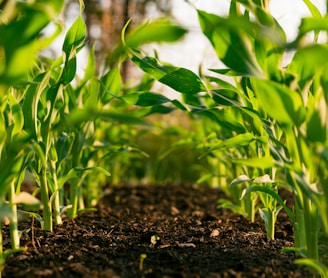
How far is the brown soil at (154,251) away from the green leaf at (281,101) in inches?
19.5

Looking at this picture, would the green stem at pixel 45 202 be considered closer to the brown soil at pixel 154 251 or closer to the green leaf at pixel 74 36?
the brown soil at pixel 154 251

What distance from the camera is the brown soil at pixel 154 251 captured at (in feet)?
5.09

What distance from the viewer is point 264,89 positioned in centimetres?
145

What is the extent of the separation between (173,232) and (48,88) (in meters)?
0.82

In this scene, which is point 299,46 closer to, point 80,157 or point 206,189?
point 80,157

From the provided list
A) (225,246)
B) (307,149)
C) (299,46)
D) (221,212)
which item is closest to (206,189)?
(221,212)

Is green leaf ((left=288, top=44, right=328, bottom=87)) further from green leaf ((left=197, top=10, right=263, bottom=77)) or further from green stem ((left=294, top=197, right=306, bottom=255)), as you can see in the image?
green stem ((left=294, top=197, right=306, bottom=255))

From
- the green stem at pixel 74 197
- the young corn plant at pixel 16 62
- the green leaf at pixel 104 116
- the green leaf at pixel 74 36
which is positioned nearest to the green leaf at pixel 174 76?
the green leaf at pixel 74 36

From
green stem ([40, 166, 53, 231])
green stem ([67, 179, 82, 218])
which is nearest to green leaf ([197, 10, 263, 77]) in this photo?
green stem ([40, 166, 53, 231])

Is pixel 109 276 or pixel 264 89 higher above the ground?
pixel 264 89

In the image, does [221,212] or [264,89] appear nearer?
[264,89]

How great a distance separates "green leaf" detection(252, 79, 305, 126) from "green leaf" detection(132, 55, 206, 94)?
48cm

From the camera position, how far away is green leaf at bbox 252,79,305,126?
144 cm

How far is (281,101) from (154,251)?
73 cm
